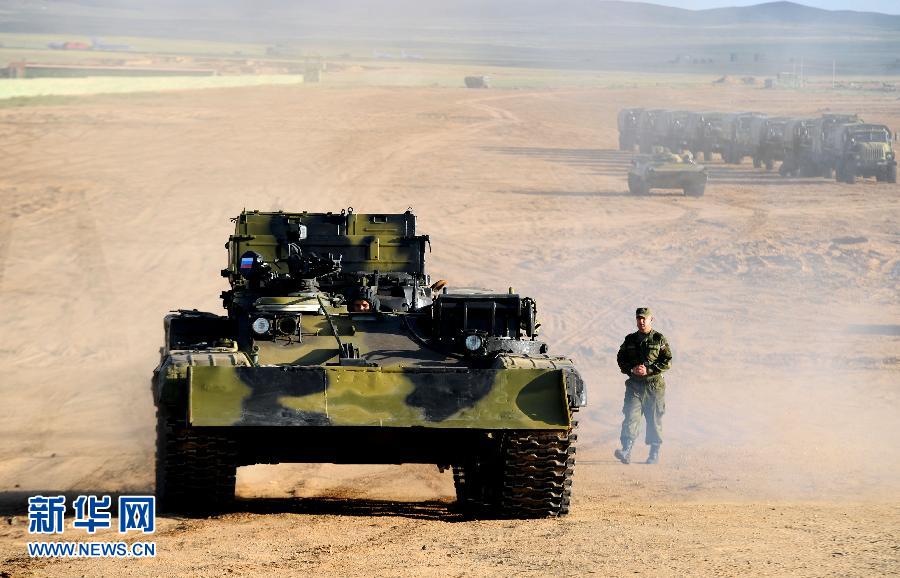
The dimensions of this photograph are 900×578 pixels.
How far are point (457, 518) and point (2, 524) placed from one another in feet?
10.2

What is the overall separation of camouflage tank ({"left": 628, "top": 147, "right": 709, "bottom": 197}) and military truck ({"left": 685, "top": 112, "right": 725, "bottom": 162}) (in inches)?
444

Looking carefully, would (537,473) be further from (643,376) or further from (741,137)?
(741,137)

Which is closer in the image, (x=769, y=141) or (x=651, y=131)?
(x=769, y=141)

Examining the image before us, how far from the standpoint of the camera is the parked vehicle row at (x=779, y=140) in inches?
1569

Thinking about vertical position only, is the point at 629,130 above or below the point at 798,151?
above

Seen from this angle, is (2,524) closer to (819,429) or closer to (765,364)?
(819,429)

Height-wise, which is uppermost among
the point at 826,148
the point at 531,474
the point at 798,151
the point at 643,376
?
the point at 826,148

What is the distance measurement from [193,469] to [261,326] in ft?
4.87

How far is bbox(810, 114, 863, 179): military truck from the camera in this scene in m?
41.0

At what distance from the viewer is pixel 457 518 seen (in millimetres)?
11617

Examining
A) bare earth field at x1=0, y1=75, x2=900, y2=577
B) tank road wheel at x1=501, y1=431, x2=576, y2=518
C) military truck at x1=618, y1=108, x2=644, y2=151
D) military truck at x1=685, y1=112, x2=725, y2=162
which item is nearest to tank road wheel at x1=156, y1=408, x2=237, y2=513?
bare earth field at x1=0, y1=75, x2=900, y2=577

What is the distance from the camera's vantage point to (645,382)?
558 inches

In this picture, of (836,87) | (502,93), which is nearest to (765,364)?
(502,93)

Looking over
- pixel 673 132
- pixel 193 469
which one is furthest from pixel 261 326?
pixel 673 132
